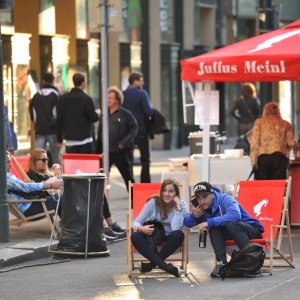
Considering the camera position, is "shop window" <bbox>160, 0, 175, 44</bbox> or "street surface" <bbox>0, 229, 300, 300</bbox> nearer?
"street surface" <bbox>0, 229, 300, 300</bbox>

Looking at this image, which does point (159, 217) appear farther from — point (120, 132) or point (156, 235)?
point (120, 132)

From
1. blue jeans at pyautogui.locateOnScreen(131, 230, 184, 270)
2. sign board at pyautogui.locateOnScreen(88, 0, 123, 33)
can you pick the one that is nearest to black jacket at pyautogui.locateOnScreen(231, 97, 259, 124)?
sign board at pyautogui.locateOnScreen(88, 0, 123, 33)

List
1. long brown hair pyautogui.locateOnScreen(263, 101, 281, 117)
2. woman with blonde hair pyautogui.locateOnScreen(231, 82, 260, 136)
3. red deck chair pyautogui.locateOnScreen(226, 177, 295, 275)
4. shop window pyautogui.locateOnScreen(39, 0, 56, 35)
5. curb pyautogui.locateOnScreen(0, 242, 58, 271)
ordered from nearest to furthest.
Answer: red deck chair pyautogui.locateOnScreen(226, 177, 295, 275) → curb pyautogui.locateOnScreen(0, 242, 58, 271) → long brown hair pyautogui.locateOnScreen(263, 101, 281, 117) → woman with blonde hair pyautogui.locateOnScreen(231, 82, 260, 136) → shop window pyautogui.locateOnScreen(39, 0, 56, 35)

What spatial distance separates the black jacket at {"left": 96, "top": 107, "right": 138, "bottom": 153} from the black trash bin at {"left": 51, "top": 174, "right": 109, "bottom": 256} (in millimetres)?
4888

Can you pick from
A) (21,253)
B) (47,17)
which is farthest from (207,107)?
(47,17)

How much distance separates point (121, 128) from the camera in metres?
18.2

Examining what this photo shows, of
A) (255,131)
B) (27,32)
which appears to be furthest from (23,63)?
(255,131)

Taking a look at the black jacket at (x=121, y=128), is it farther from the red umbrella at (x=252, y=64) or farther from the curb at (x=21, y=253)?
→ the curb at (x=21, y=253)

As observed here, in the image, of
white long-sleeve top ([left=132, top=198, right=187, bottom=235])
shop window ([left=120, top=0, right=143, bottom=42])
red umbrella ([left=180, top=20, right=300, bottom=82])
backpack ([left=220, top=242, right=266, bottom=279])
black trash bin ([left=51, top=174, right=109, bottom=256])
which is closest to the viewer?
backpack ([left=220, top=242, right=266, bottom=279])

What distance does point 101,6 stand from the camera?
16.3 meters

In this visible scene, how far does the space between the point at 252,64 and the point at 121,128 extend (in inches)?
168

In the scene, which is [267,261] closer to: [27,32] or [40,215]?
[40,215]

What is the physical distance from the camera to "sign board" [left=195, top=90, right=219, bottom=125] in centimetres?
1541

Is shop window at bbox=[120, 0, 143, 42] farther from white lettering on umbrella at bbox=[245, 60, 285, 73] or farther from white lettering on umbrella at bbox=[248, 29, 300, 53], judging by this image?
white lettering on umbrella at bbox=[245, 60, 285, 73]
